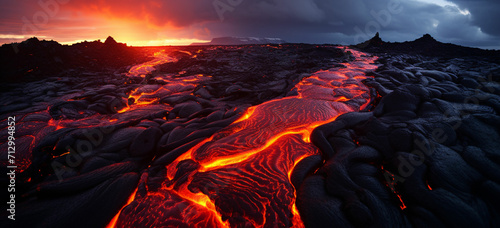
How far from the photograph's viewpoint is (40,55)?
484 inches

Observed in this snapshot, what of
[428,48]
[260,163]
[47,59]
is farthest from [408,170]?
[428,48]

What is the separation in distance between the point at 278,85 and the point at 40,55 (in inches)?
664

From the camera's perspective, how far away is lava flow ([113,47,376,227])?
9.52ft

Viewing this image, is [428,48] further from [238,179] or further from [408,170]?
[238,179]

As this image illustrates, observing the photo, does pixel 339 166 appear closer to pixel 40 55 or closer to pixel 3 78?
pixel 3 78

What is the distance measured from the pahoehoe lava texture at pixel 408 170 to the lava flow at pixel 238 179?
1.46 ft

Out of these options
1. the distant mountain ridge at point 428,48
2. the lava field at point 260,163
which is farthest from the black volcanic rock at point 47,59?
the distant mountain ridge at point 428,48

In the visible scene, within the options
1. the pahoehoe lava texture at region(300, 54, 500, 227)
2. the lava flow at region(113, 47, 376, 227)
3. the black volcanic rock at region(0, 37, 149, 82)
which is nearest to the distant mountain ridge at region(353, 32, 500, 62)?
the pahoehoe lava texture at region(300, 54, 500, 227)

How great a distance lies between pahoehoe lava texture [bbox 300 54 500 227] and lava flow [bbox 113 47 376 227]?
44 cm

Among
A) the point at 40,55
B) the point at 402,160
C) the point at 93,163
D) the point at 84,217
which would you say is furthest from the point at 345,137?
the point at 40,55

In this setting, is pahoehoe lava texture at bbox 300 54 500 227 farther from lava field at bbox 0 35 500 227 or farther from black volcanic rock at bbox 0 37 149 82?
black volcanic rock at bbox 0 37 149 82

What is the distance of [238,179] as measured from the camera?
A: 359 centimetres

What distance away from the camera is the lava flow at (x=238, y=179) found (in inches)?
114

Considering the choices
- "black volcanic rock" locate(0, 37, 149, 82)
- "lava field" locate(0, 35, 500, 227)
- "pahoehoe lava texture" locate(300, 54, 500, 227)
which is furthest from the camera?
"black volcanic rock" locate(0, 37, 149, 82)
